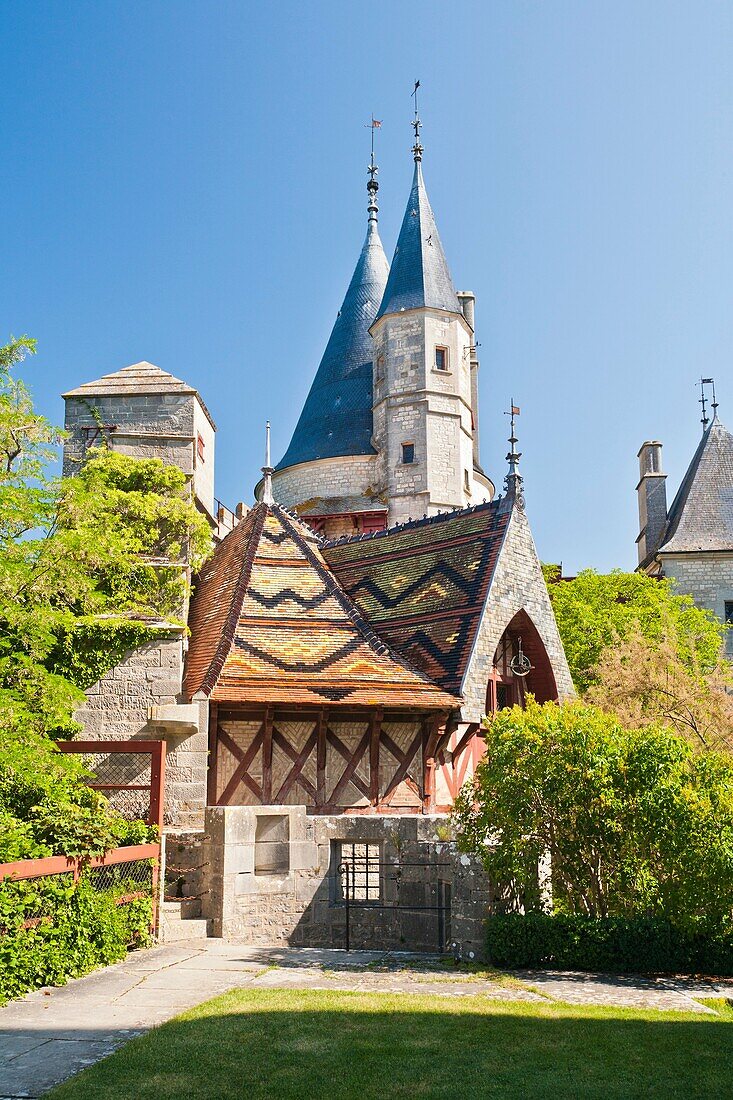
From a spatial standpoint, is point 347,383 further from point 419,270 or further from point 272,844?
point 272,844

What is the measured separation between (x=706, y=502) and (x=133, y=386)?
83.9ft

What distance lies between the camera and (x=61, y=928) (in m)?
9.42

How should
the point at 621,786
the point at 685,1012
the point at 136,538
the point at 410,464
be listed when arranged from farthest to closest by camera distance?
the point at 410,464 < the point at 136,538 < the point at 621,786 < the point at 685,1012

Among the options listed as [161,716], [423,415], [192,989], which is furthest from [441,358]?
[192,989]

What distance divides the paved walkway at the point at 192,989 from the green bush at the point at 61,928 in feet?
0.58

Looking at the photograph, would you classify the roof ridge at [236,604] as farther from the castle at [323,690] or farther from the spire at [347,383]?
the spire at [347,383]

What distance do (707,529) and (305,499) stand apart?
14611 millimetres

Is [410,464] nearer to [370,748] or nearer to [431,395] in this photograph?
[431,395]

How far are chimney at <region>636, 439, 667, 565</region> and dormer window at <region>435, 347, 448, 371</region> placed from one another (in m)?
11.7

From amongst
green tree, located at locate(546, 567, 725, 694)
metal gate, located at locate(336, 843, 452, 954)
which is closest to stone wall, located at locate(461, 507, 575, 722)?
metal gate, located at locate(336, 843, 452, 954)

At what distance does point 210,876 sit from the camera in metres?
12.2

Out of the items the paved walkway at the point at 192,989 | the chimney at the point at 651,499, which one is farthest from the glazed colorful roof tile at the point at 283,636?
the chimney at the point at 651,499

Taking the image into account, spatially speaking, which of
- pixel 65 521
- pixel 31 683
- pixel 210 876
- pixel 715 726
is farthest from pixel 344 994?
pixel 715 726

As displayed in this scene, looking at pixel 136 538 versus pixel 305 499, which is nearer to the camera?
pixel 136 538
